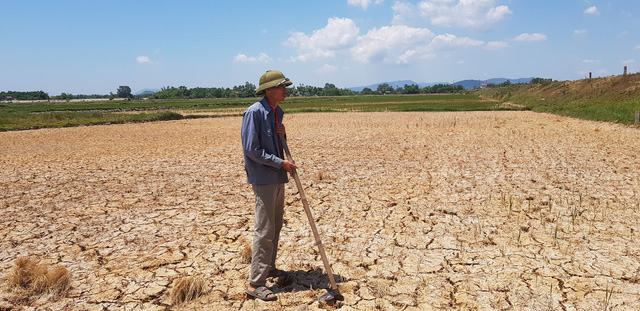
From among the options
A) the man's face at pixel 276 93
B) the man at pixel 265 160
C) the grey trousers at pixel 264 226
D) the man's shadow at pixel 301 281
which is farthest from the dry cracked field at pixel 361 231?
the man's face at pixel 276 93

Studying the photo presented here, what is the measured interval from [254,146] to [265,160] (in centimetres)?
15

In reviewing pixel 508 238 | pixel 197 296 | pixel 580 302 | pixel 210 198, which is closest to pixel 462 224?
pixel 508 238

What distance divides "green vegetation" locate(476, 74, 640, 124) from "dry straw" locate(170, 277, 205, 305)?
2194 centimetres

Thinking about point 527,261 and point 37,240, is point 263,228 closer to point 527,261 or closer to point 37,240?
point 527,261

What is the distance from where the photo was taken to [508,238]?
5363 millimetres

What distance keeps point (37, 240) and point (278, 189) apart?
4.01 metres

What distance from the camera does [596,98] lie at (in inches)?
1165

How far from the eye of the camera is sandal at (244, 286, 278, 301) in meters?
3.76

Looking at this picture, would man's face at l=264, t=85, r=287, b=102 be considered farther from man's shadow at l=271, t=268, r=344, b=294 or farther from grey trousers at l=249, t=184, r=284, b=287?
man's shadow at l=271, t=268, r=344, b=294

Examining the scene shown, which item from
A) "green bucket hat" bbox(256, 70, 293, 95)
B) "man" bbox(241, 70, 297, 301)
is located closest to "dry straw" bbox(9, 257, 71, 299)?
"man" bbox(241, 70, 297, 301)

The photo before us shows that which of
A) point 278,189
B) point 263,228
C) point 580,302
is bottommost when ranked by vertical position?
point 580,302

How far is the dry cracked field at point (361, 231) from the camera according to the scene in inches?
156

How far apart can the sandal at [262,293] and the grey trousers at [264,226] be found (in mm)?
47

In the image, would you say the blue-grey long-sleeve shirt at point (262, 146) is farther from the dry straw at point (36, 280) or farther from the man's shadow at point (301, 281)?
the dry straw at point (36, 280)
